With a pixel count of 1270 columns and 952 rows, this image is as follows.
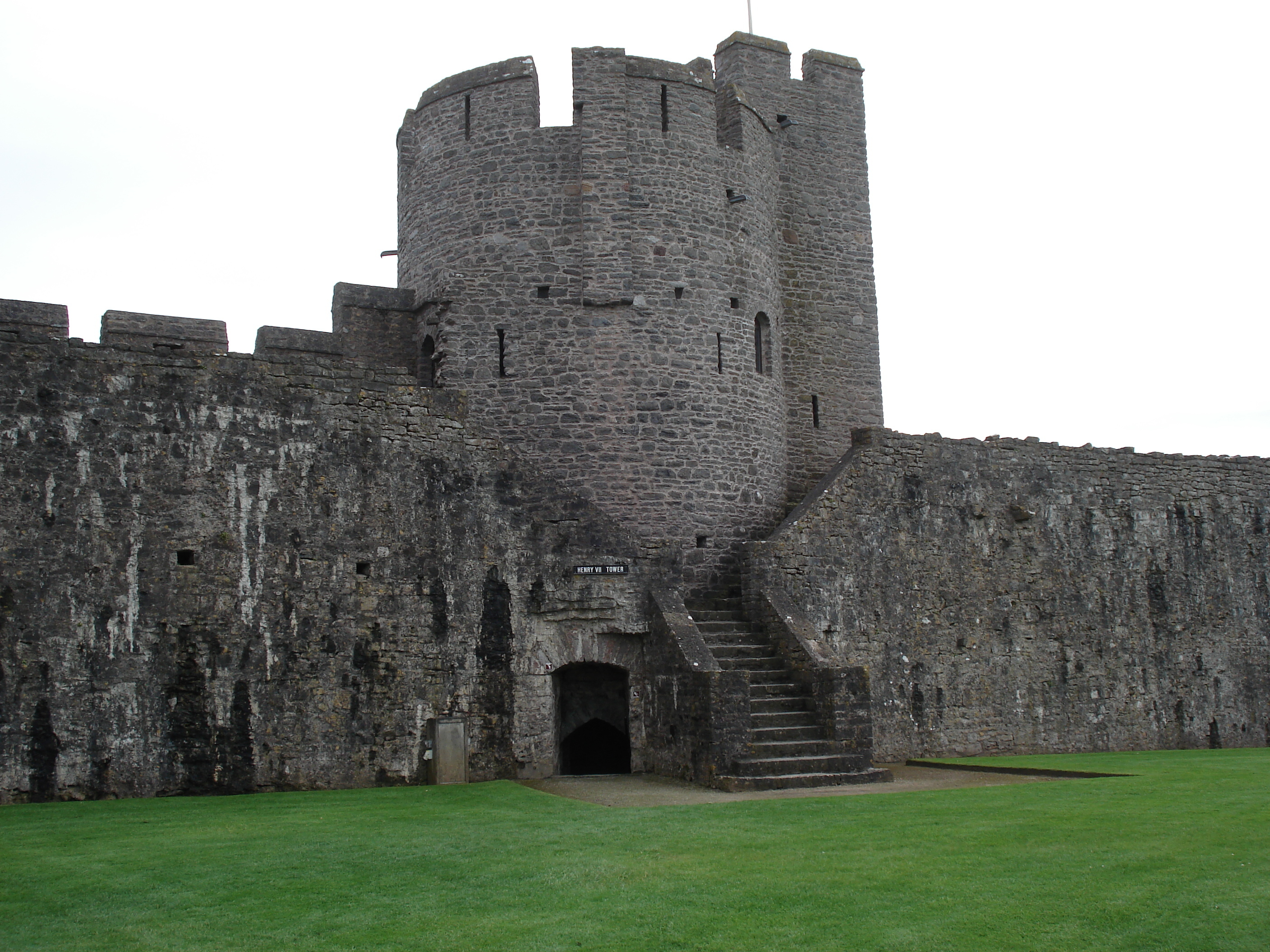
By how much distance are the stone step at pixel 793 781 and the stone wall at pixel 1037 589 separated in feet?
9.64

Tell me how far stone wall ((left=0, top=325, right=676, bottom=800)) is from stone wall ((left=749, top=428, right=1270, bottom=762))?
3.55 metres

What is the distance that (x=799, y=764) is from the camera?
552 inches

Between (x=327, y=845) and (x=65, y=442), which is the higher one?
(x=65, y=442)

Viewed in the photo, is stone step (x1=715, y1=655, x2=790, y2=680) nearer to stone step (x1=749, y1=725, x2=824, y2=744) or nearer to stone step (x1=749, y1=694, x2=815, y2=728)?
stone step (x1=749, y1=694, x2=815, y2=728)

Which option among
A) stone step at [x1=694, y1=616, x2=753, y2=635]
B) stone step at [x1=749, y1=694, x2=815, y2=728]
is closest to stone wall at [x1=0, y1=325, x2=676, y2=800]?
stone step at [x1=694, y1=616, x2=753, y2=635]

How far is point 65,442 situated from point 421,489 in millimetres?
4047

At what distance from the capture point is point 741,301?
60.6 ft

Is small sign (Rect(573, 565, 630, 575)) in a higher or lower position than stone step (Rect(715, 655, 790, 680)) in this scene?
higher

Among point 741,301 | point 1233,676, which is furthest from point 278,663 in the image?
point 1233,676

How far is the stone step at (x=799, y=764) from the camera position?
45.2ft

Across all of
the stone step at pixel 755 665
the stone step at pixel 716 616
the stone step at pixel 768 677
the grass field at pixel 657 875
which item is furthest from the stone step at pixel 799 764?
the stone step at pixel 716 616

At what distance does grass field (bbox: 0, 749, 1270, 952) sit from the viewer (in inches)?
264

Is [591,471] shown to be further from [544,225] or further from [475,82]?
[475,82]

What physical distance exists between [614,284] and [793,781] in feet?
25.1
